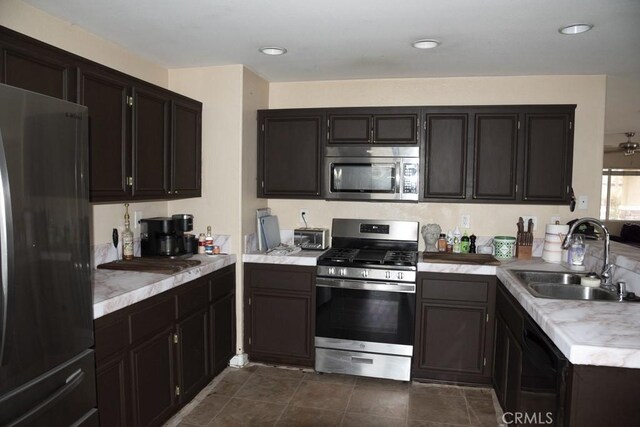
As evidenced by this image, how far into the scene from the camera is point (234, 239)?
→ 3.43m

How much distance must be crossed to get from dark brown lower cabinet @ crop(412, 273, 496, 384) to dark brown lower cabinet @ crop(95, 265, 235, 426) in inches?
57.6

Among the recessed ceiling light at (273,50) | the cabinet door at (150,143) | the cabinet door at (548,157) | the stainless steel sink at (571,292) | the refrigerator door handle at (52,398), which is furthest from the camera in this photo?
the cabinet door at (548,157)

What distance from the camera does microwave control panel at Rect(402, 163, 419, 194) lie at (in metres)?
3.44

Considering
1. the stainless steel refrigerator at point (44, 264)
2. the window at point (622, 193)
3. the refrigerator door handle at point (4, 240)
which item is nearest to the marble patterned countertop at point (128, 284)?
the stainless steel refrigerator at point (44, 264)

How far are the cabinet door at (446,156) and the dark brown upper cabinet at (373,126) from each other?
0.46 feet

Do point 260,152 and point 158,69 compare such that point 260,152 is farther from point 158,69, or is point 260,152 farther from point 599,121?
point 599,121

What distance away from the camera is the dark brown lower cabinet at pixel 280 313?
335 centimetres

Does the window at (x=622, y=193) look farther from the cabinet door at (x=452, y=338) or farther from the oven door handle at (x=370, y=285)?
the oven door handle at (x=370, y=285)

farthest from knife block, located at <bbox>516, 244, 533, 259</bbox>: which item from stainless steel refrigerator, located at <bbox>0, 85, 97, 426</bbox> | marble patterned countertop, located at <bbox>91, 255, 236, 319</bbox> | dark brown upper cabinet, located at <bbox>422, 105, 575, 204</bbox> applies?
stainless steel refrigerator, located at <bbox>0, 85, 97, 426</bbox>

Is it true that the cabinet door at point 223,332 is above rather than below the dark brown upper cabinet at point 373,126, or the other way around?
below

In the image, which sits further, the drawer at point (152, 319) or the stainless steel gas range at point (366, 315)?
the stainless steel gas range at point (366, 315)

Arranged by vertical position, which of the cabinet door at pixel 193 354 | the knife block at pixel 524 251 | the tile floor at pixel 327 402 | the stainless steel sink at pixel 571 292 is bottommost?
the tile floor at pixel 327 402

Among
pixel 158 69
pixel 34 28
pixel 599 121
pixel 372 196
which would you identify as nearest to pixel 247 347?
pixel 372 196

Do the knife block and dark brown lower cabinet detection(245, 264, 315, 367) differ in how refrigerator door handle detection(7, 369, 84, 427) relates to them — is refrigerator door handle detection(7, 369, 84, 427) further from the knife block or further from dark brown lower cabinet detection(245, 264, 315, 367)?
the knife block
